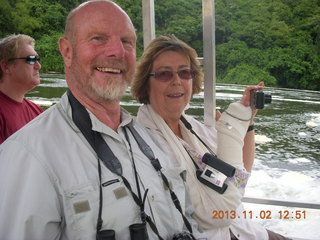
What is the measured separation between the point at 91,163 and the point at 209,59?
3.99 feet

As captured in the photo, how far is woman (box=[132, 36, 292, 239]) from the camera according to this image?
132 centimetres

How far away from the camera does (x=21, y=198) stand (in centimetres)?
81

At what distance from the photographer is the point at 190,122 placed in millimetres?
1661

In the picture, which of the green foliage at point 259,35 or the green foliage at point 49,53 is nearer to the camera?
the green foliage at point 259,35

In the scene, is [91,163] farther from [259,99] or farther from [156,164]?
[259,99]

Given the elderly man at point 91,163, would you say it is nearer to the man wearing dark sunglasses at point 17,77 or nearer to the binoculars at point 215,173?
the binoculars at point 215,173

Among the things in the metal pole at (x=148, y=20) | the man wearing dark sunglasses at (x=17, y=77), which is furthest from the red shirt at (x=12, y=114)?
the metal pole at (x=148, y=20)

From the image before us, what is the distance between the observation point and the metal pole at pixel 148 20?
2.00 metres

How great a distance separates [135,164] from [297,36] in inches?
321

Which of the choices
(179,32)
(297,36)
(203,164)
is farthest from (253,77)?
(203,164)

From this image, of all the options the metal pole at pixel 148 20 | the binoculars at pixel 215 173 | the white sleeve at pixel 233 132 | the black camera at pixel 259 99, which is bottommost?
the binoculars at pixel 215 173

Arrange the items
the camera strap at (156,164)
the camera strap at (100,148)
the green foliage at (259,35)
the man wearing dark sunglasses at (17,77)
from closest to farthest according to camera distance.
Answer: the camera strap at (100,148) → the camera strap at (156,164) → the man wearing dark sunglasses at (17,77) → the green foliage at (259,35)

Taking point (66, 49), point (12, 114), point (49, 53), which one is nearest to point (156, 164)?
point (66, 49)

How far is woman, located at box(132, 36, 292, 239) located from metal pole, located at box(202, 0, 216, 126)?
0.18m
